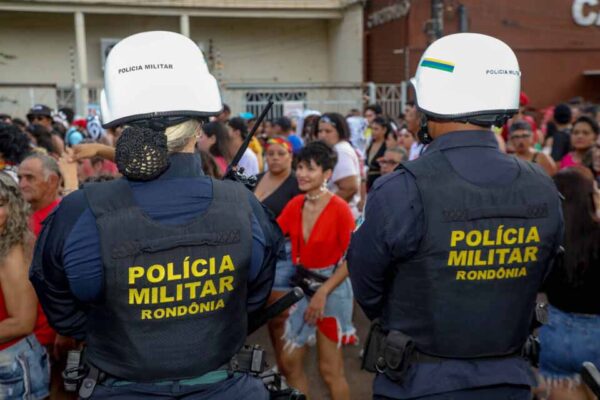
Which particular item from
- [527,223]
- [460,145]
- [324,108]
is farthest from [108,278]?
[324,108]

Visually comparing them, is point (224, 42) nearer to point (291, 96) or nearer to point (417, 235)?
point (291, 96)

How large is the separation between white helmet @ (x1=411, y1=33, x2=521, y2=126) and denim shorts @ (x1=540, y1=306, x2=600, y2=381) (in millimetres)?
1425

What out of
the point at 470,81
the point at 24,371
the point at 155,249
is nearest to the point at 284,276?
the point at 24,371

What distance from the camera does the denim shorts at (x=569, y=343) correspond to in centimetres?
331

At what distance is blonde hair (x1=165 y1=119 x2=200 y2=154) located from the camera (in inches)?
84.4

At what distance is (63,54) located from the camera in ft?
76.2

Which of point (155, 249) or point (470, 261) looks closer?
point (155, 249)

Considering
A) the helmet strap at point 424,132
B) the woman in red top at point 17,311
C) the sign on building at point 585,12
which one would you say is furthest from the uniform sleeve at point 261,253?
the sign on building at point 585,12

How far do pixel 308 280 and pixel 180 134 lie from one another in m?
2.36

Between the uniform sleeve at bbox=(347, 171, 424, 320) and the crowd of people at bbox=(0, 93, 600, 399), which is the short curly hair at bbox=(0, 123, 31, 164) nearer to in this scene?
the crowd of people at bbox=(0, 93, 600, 399)

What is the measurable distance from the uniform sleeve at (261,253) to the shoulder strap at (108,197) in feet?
1.41

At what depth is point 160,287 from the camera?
2.02 metres

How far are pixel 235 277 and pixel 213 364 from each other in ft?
0.97

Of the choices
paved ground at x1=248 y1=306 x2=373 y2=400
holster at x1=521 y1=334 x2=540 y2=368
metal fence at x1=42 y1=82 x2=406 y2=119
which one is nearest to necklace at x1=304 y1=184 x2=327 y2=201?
paved ground at x1=248 y1=306 x2=373 y2=400
